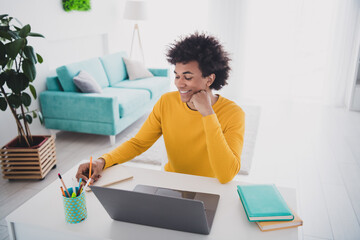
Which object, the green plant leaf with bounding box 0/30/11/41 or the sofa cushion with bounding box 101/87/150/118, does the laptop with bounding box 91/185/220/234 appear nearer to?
the green plant leaf with bounding box 0/30/11/41

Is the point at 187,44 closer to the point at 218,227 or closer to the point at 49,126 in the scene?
the point at 218,227

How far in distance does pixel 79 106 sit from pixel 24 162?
2.94 ft

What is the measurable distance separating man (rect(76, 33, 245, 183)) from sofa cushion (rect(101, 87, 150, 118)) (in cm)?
189

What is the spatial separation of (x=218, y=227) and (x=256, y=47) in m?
4.47

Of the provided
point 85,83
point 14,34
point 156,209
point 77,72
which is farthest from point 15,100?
point 156,209

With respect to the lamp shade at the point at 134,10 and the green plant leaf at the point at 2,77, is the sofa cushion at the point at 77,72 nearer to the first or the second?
the green plant leaf at the point at 2,77

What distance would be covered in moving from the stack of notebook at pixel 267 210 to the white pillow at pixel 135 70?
12.0 ft

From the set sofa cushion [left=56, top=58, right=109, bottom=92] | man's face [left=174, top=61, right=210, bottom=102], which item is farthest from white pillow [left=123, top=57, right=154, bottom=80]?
man's face [left=174, top=61, right=210, bottom=102]

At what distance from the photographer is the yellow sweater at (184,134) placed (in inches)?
56.0

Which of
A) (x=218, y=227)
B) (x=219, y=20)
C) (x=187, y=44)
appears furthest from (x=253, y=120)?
(x=218, y=227)

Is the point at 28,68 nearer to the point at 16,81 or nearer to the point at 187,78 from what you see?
the point at 16,81

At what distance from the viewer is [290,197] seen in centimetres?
116

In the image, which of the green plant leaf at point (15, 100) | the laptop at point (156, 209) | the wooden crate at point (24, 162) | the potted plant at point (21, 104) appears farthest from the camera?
the wooden crate at point (24, 162)

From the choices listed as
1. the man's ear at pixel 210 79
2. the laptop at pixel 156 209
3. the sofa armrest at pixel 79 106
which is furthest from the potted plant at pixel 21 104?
the laptop at pixel 156 209
